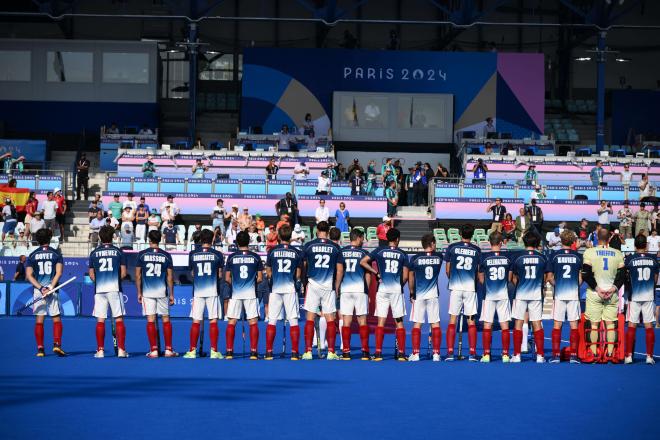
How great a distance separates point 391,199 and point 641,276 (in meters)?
17.1

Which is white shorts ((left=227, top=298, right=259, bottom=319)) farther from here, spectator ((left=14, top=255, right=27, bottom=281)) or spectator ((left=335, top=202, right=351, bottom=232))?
spectator ((left=335, top=202, right=351, bottom=232))

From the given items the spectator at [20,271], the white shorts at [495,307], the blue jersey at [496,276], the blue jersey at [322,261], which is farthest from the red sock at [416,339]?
the spectator at [20,271]

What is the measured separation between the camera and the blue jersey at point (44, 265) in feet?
52.3

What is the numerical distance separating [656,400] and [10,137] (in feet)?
117

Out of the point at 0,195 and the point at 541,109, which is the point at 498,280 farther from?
the point at 541,109

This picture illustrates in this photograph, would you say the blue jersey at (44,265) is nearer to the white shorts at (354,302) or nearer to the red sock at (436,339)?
the white shorts at (354,302)

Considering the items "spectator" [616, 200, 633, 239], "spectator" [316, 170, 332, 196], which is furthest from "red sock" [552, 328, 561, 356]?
"spectator" [316, 170, 332, 196]

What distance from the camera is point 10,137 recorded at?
44.0 metres

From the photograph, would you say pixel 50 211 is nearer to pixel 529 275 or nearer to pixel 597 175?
pixel 597 175

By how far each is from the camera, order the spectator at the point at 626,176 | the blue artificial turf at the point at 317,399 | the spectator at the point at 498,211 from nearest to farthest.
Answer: the blue artificial turf at the point at 317,399 → the spectator at the point at 498,211 → the spectator at the point at 626,176

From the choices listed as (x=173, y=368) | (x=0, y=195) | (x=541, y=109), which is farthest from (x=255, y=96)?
(x=173, y=368)

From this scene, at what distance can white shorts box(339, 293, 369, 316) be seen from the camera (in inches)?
627

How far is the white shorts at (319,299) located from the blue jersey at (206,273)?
132 cm

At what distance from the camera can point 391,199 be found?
3309 centimetres
